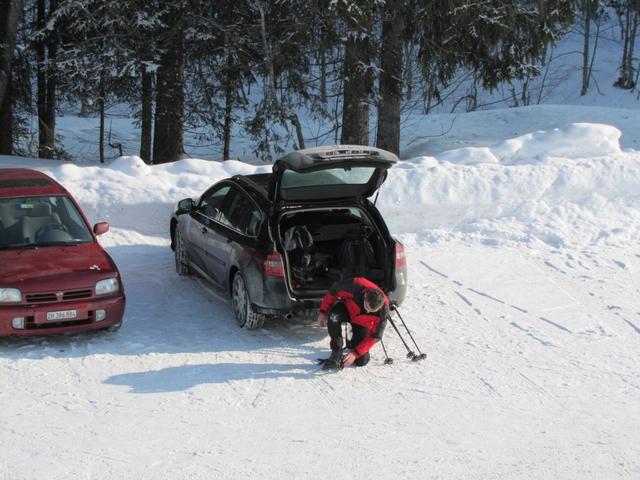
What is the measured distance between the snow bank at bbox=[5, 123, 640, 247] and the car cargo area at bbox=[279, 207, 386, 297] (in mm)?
3521

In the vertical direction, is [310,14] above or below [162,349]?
above

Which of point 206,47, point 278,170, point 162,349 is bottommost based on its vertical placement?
point 162,349

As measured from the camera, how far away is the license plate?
736 centimetres

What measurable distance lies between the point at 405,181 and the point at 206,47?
6134 millimetres

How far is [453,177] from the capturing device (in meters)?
13.0

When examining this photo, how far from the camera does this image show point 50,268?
7621 millimetres

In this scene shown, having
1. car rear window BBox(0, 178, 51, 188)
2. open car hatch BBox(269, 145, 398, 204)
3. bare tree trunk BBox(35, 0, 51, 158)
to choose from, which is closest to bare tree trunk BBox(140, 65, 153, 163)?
bare tree trunk BBox(35, 0, 51, 158)

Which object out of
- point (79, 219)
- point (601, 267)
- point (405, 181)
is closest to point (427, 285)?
point (601, 267)

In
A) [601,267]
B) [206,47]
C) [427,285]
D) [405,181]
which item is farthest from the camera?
[206,47]

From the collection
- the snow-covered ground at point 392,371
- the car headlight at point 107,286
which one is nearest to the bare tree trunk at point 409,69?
the snow-covered ground at point 392,371

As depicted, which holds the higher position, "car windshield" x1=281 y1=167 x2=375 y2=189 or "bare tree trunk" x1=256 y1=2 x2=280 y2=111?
"bare tree trunk" x1=256 y1=2 x2=280 y2=111

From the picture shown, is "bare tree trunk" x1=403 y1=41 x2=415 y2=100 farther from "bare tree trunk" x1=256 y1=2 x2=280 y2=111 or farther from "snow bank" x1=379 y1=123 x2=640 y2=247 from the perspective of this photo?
"snow bank" x1=379 y1=123 x2=640 y2=247

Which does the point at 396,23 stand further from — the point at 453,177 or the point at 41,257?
the point at 41,257

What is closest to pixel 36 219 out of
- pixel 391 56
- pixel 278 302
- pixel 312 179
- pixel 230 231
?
pixel 230 231
